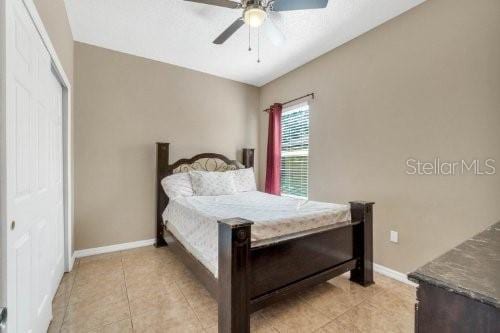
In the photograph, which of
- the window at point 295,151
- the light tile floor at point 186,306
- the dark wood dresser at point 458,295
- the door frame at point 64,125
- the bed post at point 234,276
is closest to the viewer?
the dark wood dresser at point 458,295

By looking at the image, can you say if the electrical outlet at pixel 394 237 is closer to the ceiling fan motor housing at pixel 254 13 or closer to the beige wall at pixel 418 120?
the beige wall at pixel 418 120

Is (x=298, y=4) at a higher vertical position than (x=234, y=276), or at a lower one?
higher

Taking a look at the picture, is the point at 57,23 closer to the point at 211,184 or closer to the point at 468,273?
the point at 211,184

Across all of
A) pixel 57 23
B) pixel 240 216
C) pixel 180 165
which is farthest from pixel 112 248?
pixel 57 23

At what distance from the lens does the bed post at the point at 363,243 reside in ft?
7.48

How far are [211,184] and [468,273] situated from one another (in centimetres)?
292

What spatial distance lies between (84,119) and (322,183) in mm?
3246

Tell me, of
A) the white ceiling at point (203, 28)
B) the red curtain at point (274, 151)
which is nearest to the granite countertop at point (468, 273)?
the white ceiling at point (203, 28)

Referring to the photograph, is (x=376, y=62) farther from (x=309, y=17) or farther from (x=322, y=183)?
(x=322, y=183)

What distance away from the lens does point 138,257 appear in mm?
2979

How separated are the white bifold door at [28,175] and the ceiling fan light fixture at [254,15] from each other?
1.38m

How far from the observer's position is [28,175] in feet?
4.33

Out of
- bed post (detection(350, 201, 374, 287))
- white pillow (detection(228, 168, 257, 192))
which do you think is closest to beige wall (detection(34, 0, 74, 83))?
white pillow (detection(228, 168, 257, 192))

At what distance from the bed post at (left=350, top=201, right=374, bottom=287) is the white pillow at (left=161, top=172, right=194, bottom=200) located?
6.77ft
